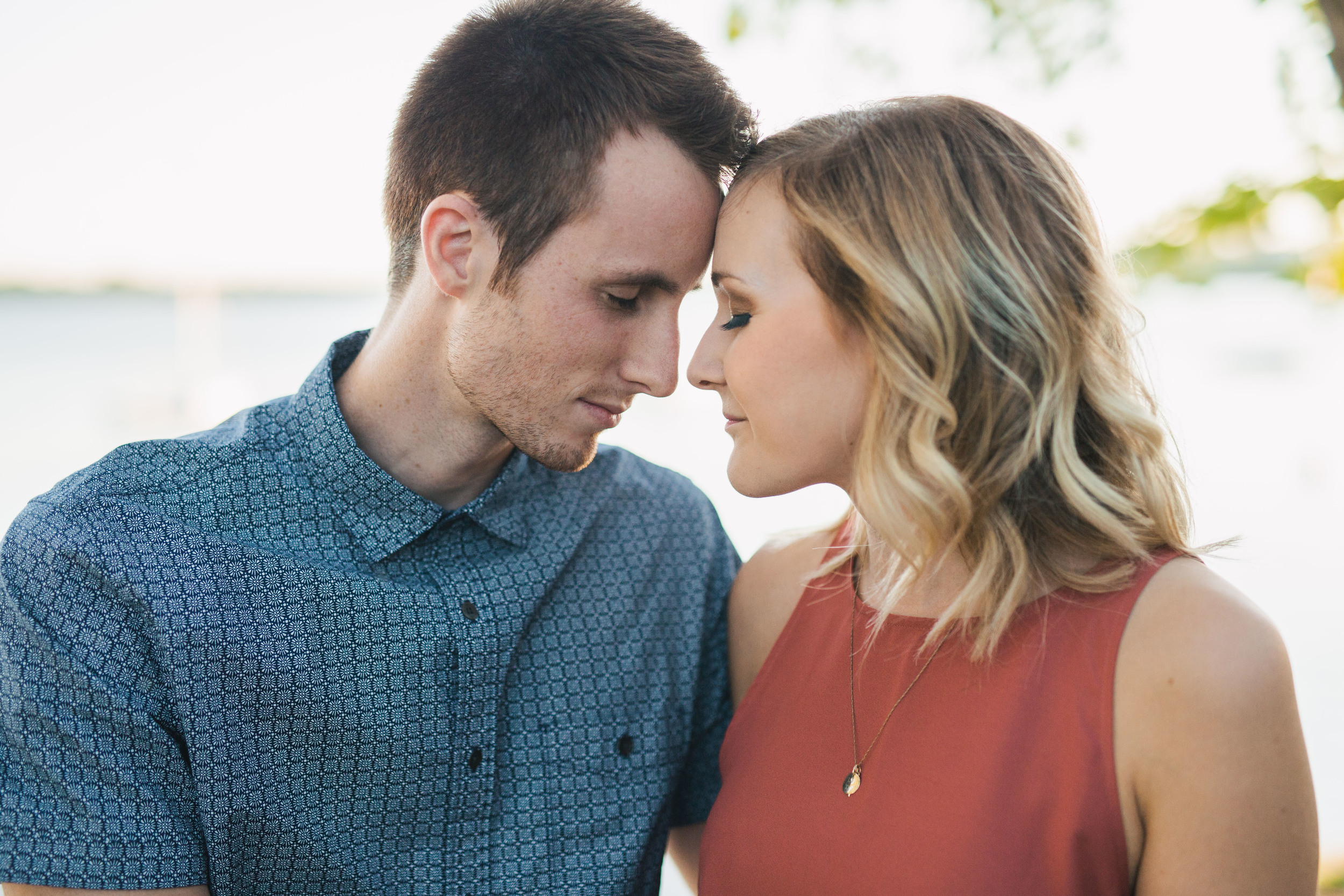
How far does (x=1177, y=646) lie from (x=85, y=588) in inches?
60.3

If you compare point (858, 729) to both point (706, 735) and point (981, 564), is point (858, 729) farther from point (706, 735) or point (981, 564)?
point (706, 735)

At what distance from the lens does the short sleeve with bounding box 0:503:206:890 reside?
1.32 m

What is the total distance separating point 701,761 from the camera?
72.7 inches

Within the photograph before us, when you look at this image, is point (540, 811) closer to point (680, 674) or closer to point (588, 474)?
point (680, 674)

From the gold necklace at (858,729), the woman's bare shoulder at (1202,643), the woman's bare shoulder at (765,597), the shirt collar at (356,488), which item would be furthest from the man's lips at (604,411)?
the woman's bare shoulder at (1202,643)

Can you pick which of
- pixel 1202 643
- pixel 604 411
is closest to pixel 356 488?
pixel 604 411

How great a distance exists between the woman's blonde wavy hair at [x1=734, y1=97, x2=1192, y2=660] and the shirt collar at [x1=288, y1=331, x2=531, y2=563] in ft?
2.41

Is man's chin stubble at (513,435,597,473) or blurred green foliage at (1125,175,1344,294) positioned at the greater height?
blurred green foliage at (1125,175,1344,294)

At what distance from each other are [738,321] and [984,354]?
39 centimetres

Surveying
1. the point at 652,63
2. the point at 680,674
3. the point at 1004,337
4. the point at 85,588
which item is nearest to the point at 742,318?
the point at 1004,337

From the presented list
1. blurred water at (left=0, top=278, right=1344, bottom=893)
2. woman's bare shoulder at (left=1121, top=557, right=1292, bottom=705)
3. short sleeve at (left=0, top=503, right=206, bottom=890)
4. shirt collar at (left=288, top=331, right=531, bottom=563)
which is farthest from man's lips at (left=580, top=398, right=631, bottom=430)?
blurred water at (left=0, top=278, right=1344, bottom=893)

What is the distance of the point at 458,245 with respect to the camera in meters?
1.74

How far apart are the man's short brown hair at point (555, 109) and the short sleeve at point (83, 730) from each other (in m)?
0.81

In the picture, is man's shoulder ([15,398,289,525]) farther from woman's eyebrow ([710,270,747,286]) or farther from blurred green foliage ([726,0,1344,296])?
blurred green foliage ([726,0,1344,296])
